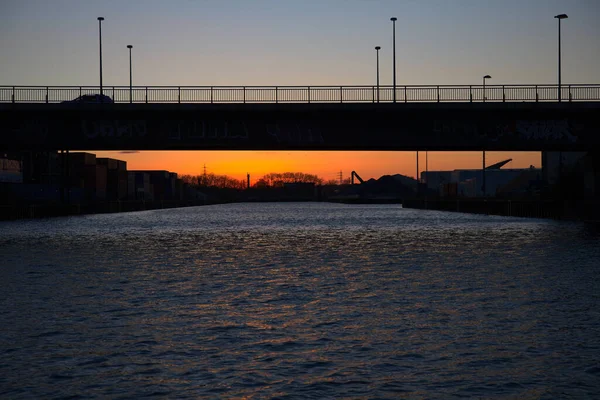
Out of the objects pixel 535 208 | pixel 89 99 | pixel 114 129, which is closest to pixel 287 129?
pixel 114 129

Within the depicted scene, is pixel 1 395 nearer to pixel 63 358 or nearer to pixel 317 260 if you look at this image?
pixel 63 358

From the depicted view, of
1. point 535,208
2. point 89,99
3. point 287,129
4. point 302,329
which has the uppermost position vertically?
point 89,99

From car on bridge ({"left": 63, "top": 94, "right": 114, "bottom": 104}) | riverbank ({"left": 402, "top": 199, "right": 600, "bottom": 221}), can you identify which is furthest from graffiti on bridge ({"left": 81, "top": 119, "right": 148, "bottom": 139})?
riverbank ({"left": 402, "top": 199, "right": 600, "bottom": 221})

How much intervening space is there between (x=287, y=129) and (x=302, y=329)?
127 ft

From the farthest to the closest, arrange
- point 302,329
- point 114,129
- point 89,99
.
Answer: point 89,99 < point 114,129 < point 302,329

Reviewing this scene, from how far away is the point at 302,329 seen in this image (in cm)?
1633

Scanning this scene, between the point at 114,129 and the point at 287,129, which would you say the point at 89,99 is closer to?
the point at 114,129

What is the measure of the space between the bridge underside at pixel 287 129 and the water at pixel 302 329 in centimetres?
2126

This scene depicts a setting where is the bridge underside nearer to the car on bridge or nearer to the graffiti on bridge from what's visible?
the graffiti on bridge

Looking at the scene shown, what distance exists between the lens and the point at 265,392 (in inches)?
445

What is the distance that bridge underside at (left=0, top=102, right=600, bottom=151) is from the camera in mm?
53125

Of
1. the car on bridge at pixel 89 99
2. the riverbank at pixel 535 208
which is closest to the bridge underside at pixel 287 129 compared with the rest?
the car on bridge at pixel 89 99

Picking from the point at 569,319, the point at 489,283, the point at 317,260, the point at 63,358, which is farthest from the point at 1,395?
the point at 317,260

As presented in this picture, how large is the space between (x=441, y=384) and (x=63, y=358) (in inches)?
258
